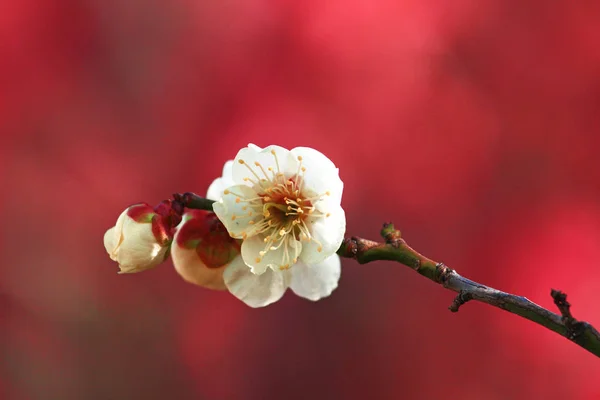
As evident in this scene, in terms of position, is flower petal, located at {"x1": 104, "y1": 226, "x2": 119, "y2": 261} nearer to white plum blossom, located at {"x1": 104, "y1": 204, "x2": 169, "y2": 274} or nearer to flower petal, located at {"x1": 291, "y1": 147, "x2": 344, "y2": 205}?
white plum blossom, located at {"x1": 104, "y1": 204, "x2": 169, "y2": 274}

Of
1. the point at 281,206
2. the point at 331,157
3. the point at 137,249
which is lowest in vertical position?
the point at 137,249

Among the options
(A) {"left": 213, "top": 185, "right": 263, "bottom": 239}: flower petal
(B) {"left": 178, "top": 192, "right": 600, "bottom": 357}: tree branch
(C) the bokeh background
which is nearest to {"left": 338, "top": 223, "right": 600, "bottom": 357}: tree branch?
(B) {"left": 178, "top": 192, "right": 600, "bottom": 357}: tree branch

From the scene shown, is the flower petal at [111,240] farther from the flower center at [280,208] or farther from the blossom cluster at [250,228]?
the flower center at [280,208]

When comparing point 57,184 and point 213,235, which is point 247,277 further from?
point 57,184

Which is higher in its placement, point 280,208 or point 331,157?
point 331,157

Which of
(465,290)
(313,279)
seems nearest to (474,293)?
(465,290)

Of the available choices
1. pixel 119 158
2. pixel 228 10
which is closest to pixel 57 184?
pixel 119 158

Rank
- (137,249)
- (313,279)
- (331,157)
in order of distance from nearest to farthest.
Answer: (137,249), (313,279), (331,157)

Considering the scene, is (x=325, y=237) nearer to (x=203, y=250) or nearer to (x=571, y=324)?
(x=203, y=250)
